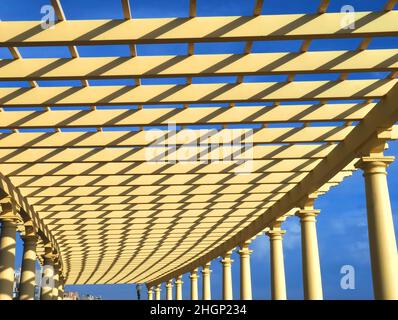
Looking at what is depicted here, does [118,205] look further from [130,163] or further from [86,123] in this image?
[86,123]

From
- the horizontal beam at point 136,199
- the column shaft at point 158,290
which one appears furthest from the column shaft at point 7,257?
the column shaft at point 158,290

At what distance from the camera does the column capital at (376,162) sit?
2216 centimetres

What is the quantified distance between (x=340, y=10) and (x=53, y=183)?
20.4 meters

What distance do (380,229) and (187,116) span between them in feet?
29.5

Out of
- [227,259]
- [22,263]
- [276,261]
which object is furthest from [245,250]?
[22,263]

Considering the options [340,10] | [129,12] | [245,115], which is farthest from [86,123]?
[340,10]

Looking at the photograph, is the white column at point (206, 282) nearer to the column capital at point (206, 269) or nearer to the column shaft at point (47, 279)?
the column capital at point (206, 269)

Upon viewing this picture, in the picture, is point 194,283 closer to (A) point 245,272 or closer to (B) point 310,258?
(A) point 245,272

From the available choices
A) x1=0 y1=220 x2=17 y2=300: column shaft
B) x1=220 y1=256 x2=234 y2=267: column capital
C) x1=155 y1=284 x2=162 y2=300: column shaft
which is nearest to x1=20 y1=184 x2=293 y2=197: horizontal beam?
x1=0 y1=220 x2=17 y2=300: column shaft

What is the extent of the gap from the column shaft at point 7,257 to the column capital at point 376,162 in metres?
20.5

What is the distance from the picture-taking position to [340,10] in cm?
1633

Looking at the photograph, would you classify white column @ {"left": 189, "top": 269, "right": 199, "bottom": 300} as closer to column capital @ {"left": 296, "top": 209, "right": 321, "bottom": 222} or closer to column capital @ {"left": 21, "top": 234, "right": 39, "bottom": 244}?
column capital @ {"left": 21, "top": 234, "right": 39, "bottom": 244}

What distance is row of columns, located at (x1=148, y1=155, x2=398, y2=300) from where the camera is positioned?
21188mm
